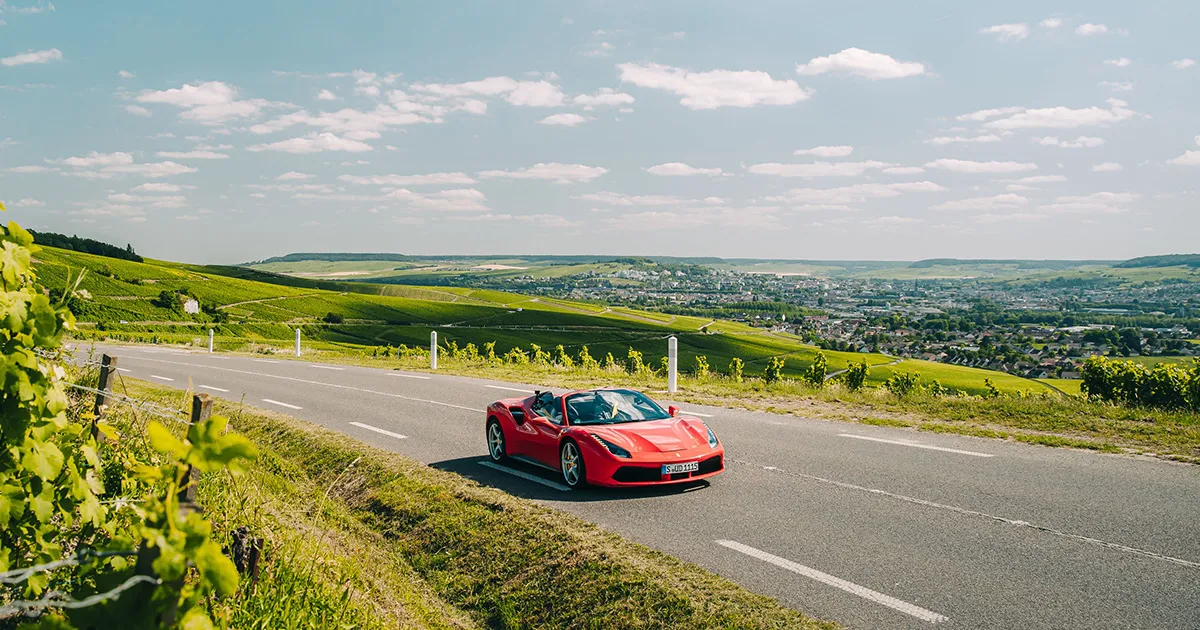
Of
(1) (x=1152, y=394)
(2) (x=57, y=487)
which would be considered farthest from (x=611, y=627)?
(1) (x=1152, y=394)

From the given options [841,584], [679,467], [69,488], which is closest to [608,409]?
[679,467]

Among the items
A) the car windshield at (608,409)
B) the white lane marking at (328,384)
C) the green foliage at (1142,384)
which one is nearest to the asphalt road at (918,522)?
the car windshield at (608,409)

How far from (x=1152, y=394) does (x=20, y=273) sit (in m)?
14.9

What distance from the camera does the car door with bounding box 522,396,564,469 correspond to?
9.66 m

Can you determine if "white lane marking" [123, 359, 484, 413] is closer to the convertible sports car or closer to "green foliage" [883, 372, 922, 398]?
the convertible sports car

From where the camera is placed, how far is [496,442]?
10.9 metres

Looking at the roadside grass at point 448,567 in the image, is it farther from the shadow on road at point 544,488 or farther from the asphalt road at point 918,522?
the asphalt road at point 918,522

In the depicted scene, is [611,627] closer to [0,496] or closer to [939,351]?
[0,496]

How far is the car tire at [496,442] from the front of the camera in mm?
10688

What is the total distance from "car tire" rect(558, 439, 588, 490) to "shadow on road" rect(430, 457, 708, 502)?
155mm

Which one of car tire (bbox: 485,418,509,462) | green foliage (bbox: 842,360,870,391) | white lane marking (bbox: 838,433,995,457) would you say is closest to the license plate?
car tire (bbox: 485,418,509,462)

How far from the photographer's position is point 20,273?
387cm

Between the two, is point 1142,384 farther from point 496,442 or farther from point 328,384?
point 328,384

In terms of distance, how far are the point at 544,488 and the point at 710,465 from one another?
1968 millimetres
